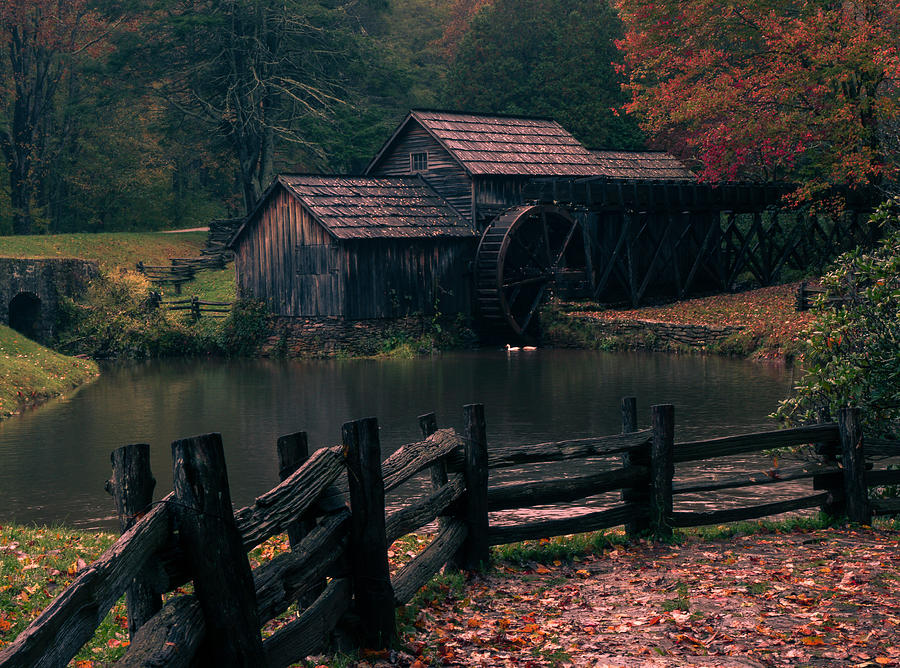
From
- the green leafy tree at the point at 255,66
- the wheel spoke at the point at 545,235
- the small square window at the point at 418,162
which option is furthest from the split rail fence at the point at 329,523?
the green leafy tree at the point at 255,66

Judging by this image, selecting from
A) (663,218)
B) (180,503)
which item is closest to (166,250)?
(663,218)

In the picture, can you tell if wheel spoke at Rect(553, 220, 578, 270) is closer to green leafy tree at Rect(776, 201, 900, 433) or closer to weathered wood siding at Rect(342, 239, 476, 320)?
weathered wood siding at Rect(342, 239, 476, 320)

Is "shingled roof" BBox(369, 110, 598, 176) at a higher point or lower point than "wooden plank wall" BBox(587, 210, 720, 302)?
higher

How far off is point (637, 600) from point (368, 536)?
7.58ft

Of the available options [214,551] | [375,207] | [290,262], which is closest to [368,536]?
[214,551]

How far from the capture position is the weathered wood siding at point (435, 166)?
114 feet

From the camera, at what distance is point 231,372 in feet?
92.3

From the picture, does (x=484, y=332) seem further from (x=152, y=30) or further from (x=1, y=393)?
(x=152, y=30)

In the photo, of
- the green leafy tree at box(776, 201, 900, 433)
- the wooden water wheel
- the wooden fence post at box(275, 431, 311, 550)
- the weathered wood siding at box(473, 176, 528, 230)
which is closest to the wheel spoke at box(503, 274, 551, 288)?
the wooden water wheel

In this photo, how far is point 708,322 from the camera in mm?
29812

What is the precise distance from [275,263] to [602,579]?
2630 cm

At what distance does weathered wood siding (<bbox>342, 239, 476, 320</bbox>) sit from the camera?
31.6m

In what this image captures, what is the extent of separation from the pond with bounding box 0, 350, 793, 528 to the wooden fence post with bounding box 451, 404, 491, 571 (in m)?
4.98

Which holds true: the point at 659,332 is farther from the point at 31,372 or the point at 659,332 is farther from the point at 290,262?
the point at 31,372
